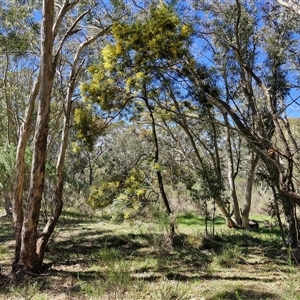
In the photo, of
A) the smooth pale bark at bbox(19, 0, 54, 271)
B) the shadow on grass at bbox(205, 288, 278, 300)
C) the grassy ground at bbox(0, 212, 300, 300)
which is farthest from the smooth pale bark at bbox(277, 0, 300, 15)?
the shadow on grass at bbox(205, 288, 278, 300)

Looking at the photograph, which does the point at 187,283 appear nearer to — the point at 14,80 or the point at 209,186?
the point at 209,186

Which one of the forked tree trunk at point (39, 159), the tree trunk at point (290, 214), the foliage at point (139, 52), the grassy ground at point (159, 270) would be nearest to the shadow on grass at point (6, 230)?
the grassy ground at point (159, 270)

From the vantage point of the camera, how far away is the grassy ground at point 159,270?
496cm

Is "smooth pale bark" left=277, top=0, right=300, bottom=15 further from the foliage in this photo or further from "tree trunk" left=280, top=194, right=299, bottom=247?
"tree trunk" left=280, top=194, right=299, bottom=247

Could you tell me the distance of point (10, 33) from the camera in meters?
10.2

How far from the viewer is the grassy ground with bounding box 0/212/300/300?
4961mm

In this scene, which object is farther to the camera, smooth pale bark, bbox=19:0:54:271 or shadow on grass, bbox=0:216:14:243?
shadow on grass, bbox=0:216:14:243

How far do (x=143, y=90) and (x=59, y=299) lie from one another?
17.7ft

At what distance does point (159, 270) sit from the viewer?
6824 millimetres

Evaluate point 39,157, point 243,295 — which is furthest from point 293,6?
point 39,157

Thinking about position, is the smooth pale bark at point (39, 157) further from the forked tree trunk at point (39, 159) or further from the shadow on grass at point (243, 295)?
the shadow on grass at point (243, 295)

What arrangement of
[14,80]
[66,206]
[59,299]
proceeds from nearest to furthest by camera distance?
[59,299] < [14,80] < [66,206]

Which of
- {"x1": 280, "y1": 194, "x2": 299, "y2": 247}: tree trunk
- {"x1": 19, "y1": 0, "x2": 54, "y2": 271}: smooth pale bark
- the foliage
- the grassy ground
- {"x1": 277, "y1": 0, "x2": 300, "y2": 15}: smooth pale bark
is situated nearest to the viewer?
the grassy ground

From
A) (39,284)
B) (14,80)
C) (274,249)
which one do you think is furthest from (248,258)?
(14,80)
